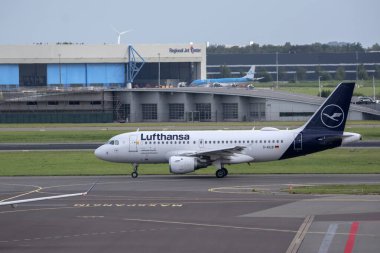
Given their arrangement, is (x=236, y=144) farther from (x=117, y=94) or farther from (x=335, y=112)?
(x=117, y=94)

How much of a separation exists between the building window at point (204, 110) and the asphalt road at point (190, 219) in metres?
71.5

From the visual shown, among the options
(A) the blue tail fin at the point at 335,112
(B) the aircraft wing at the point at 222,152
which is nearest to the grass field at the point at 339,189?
(B) the aircraft wing at the point at 222,152

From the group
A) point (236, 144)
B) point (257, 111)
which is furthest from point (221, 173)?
point (257, 111)

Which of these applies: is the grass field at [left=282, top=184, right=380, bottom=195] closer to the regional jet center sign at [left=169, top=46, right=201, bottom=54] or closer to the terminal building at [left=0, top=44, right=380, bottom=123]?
the terminal building at [left=0, top=44, right=380, bottom=123]

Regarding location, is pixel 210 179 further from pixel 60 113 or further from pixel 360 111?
pixel 60 113

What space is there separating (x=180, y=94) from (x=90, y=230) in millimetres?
91240

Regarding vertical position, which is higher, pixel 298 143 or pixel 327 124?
pixel 327 124

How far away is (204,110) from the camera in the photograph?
126500mm

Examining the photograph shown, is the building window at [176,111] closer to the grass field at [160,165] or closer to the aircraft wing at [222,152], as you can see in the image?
the grass field at [160,165]

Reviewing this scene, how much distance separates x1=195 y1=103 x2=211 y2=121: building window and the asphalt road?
7148cm

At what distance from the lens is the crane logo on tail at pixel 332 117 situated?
5597cm

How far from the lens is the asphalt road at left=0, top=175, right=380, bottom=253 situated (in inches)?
1275

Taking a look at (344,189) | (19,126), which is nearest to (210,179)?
(344,189)

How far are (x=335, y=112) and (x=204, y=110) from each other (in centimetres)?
7095
